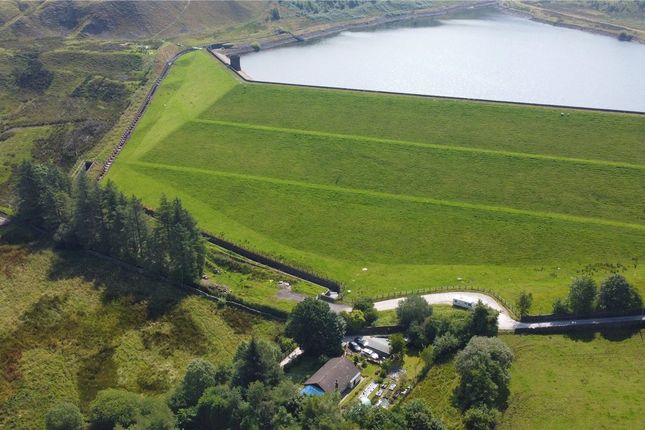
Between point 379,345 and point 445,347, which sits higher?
point 445,347

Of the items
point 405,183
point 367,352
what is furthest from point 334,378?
point 405,183

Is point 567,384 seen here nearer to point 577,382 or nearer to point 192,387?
point 577,382

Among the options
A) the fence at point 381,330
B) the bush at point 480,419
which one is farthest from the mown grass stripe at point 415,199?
the bush at point 480,419

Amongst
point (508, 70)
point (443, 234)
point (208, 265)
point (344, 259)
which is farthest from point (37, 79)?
point (508, 70)

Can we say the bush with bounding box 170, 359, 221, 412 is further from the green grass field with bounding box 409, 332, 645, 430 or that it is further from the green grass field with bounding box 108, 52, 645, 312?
the green grass field with bounding box 108, 52, 645, 312

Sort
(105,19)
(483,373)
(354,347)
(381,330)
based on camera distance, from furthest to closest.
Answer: (105,19), (381,330), (354,347), (483,373)
